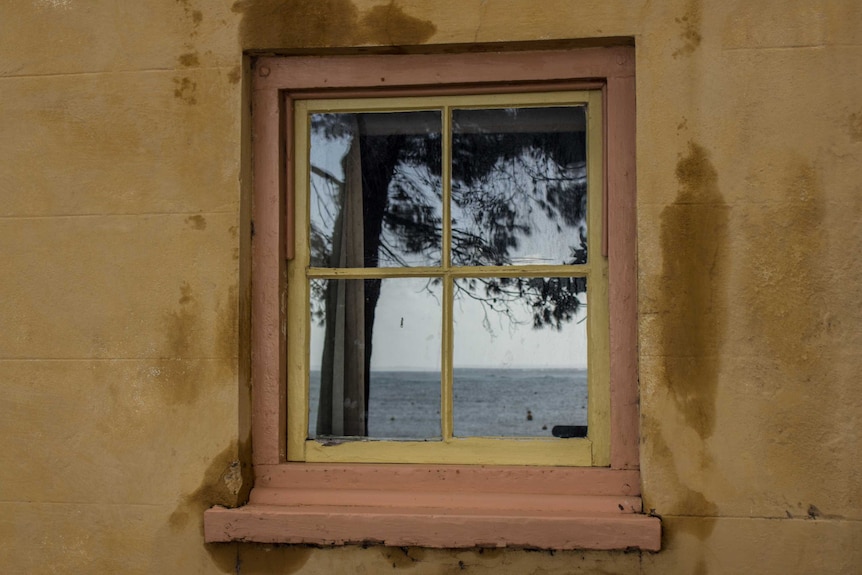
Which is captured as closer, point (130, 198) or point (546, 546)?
point (546, 546)

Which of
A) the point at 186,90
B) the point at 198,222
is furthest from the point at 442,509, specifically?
the point at 186,90

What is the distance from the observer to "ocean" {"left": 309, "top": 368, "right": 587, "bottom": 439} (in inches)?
105

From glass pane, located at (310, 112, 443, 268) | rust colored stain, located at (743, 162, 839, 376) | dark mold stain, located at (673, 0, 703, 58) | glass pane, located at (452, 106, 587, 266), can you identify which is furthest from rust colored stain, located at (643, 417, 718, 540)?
dark mold stain, located at (673, 0, 703, 58)

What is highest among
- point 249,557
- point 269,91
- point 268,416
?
→ point 269,91

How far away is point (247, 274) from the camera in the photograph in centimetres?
265

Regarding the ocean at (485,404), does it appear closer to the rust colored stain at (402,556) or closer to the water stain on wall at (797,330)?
the rust colored stain at (402,556)

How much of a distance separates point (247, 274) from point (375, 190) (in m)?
0.47

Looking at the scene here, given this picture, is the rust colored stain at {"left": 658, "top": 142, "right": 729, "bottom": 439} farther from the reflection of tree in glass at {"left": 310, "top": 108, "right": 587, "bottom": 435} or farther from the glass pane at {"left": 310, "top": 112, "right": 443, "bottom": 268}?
the glass pane at {"left": 310, "top": 112, "right": 443, "bottom": 268}

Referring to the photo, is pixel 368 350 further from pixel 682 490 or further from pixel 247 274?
pixel 682 490

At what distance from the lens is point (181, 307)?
2.63 meters

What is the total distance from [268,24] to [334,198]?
0.54 m

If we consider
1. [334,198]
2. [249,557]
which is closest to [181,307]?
[334,198]

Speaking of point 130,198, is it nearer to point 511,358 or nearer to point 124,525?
point 124,525

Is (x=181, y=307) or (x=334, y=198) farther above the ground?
(x=334, y=198)
